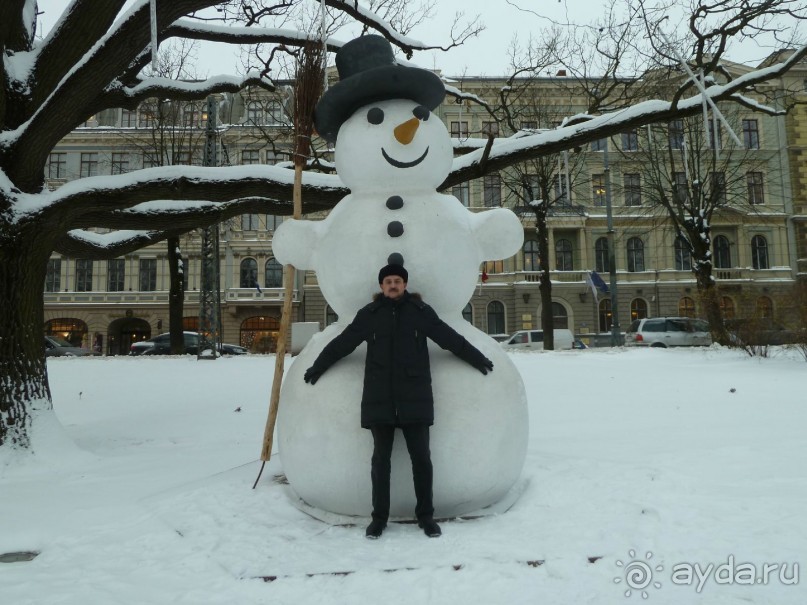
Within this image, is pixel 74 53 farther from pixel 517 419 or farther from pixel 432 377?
pixel 517 419

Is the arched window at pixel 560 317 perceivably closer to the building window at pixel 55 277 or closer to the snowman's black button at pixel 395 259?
the building window at pixel 55 277

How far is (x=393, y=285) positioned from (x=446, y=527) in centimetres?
137

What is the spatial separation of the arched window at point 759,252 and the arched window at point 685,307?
4.49 metres

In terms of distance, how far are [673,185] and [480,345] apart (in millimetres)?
18161

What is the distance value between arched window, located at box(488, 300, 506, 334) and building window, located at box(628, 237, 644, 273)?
8441 mm

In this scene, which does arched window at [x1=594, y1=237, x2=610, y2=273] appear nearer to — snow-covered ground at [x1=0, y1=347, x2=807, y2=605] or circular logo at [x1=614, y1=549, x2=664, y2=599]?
snow-covered ground at [x1=0, y1=347, x2=807, y2=605]

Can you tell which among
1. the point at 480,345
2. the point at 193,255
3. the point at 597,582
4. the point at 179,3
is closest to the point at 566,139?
the point at 480,345

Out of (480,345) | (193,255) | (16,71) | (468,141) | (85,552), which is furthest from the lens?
(193,255)

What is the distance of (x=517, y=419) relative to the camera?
11.0 feet

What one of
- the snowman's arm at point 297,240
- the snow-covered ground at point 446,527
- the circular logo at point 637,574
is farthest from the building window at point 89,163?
the circular logo at point 637,574

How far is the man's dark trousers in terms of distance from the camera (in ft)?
9.88

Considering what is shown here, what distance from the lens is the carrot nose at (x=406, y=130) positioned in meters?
3.29

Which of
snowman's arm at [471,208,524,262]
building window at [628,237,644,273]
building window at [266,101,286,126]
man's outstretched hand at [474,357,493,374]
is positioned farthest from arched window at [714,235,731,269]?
man's outstretched hand at [474,357,493,374]

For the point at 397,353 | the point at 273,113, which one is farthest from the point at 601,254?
the point at 397,353
